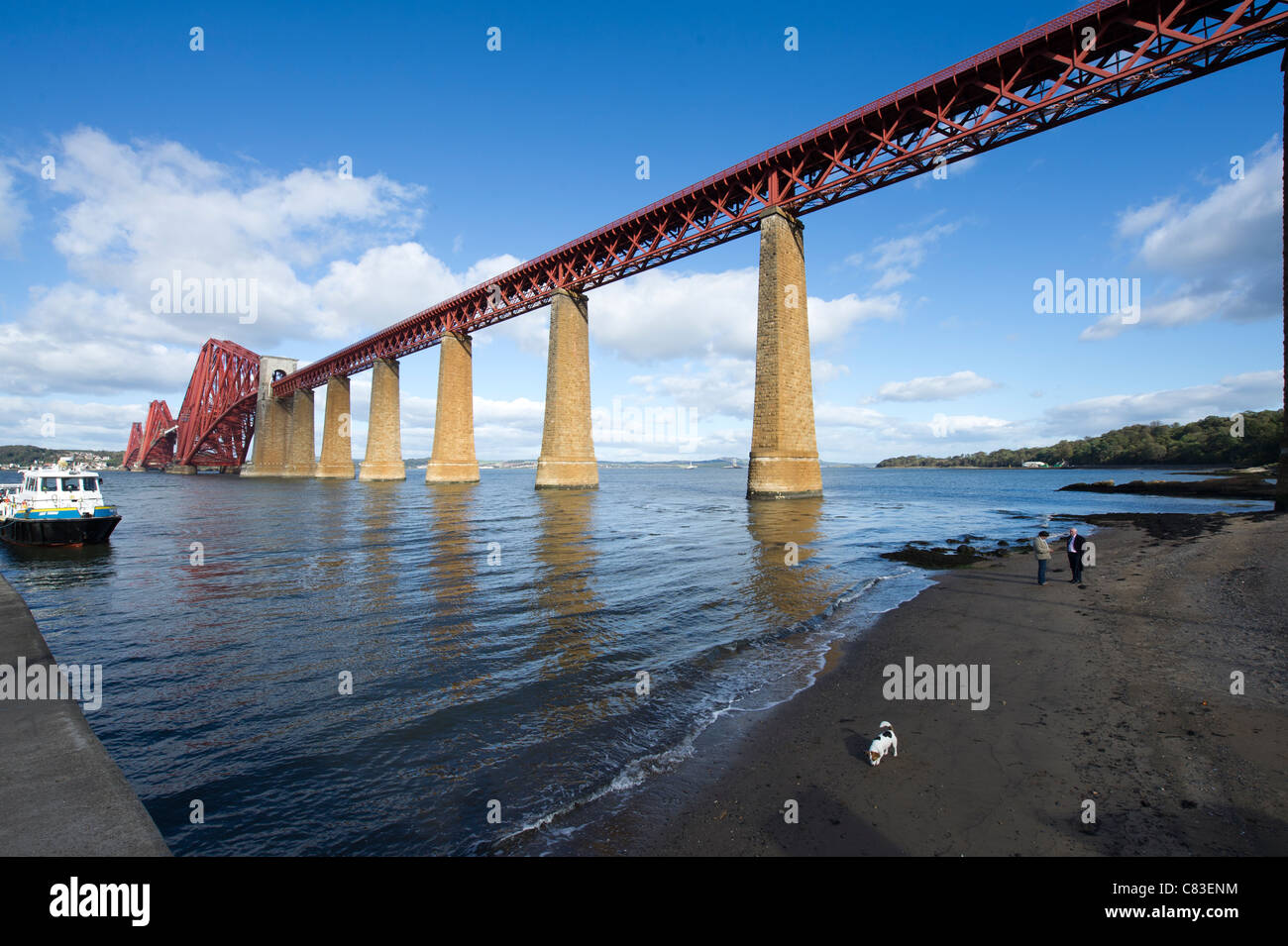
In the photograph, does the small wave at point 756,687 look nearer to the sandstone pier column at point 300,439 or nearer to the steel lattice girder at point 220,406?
the sandstone pier column at point 300,439

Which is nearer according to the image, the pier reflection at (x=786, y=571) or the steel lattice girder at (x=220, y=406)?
the pier reflection at (x=786, y=571)

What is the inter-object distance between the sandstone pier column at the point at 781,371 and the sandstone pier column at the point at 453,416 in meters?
38.7

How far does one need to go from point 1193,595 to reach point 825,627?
25.0 feet

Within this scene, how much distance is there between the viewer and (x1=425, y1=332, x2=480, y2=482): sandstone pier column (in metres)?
61.4

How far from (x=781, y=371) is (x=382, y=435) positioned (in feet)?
188

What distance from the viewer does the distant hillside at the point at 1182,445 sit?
81.6 meters

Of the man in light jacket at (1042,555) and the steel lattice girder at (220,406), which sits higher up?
the steel lattice girder at (220,406)

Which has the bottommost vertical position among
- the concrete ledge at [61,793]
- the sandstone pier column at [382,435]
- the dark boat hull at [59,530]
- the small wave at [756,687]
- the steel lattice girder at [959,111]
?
the small wave at [756,687]

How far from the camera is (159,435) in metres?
133

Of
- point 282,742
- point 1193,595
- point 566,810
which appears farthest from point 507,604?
point 1193,595

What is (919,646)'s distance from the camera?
8.64 m

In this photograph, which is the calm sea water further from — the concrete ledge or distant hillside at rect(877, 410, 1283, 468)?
distant hillside at rect(877, 410, 1283, 468)

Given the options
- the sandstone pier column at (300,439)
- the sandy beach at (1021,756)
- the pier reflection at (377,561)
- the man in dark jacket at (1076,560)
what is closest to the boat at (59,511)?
the pier reflection at (377,561)
